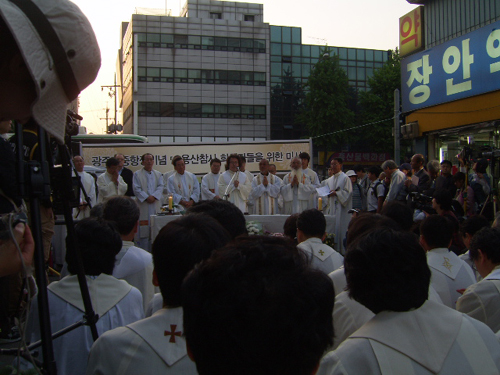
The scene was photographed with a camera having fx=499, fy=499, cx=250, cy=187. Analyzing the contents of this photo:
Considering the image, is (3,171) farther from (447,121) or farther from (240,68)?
(240,68)

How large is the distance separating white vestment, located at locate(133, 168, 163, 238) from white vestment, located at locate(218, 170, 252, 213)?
1.43 metres

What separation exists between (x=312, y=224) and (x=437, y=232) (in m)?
1.10

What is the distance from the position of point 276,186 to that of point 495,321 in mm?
9084

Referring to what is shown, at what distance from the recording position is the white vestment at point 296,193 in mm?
11680

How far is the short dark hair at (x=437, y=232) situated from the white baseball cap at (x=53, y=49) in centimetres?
292

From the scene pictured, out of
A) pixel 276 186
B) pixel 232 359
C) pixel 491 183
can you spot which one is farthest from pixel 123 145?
pixel 232 359

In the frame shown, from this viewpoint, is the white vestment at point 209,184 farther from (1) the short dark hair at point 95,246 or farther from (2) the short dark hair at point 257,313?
(2) the short dark hair at point 257,313

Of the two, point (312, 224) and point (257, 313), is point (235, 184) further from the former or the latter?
point (257, 313)

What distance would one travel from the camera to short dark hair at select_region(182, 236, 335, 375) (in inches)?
42.1

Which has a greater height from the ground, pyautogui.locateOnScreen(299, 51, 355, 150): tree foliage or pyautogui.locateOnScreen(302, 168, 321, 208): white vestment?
pyautogui.locateOnScreen(299, 51, 355, 150): tree foliage

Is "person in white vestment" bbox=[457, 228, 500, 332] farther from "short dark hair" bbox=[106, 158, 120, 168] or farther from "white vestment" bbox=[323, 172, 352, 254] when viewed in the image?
"short dark hair" bbox=[106, 158, 120, 168]

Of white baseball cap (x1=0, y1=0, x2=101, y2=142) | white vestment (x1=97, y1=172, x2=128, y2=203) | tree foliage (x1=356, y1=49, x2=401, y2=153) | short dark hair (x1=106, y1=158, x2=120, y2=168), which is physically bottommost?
white vestment (x1=97, y1=172, x2=128, y2=203)

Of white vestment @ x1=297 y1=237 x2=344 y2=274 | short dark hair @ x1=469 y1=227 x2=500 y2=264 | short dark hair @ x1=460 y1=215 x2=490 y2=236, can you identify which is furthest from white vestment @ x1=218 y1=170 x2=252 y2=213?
short dark hair @ x1=469 y1=227 x2=500 y2=264

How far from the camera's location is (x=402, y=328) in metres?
1.72
